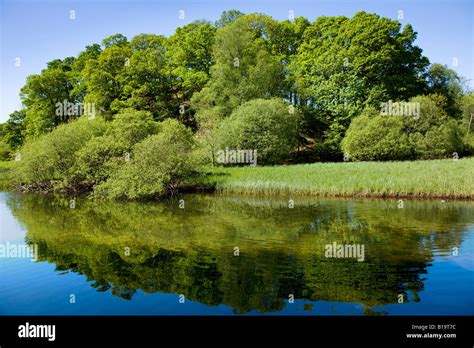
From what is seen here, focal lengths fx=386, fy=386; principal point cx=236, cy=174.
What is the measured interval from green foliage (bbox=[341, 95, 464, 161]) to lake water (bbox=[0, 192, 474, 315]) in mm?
16422

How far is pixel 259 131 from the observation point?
3994 centimetres

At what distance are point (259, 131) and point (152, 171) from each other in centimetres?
1463

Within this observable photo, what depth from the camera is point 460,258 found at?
501 inches

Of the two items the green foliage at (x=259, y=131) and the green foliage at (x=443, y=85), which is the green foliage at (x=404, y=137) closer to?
the green foliage at (x=259, y=131)

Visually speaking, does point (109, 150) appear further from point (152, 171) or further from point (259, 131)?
point (259, 131)

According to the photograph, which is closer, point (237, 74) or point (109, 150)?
point (109, 150)

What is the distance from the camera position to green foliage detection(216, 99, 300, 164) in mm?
39000

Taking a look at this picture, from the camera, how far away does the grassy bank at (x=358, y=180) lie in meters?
24.8

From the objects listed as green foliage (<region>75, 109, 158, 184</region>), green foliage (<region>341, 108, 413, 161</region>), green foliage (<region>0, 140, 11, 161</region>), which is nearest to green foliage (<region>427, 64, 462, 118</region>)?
green foliage (<region>341, 108, 413, 161</region>)

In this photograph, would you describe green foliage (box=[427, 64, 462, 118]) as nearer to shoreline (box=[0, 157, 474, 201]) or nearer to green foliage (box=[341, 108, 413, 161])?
green foliage (box=[341, 108, 413, 161])

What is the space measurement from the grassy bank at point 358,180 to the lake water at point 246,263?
2.29 meters

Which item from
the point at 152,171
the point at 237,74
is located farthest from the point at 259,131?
the point at 152,171

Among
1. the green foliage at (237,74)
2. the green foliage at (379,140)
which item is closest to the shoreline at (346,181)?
the green foliage at (379,140)
